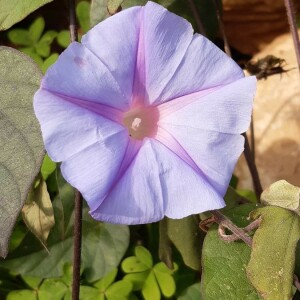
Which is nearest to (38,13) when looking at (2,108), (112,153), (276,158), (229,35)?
(229,35)

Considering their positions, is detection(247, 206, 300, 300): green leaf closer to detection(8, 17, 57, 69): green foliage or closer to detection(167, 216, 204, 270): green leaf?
detection(167, 216, 204, 270): green leaf

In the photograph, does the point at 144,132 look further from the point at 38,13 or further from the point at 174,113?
the point at 38,13

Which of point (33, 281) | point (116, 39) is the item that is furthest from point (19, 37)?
point (116, 39)

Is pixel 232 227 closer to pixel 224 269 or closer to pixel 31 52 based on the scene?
pixel 224 269

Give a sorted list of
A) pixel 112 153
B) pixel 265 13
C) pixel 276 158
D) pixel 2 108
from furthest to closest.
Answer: pixel 265 13, pixel 276 158, pixel 2 108, pixel 112 153

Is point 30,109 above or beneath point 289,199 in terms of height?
above

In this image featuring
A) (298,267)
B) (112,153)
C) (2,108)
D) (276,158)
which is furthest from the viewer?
(276,158)

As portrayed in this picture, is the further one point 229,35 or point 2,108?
point 229,35
